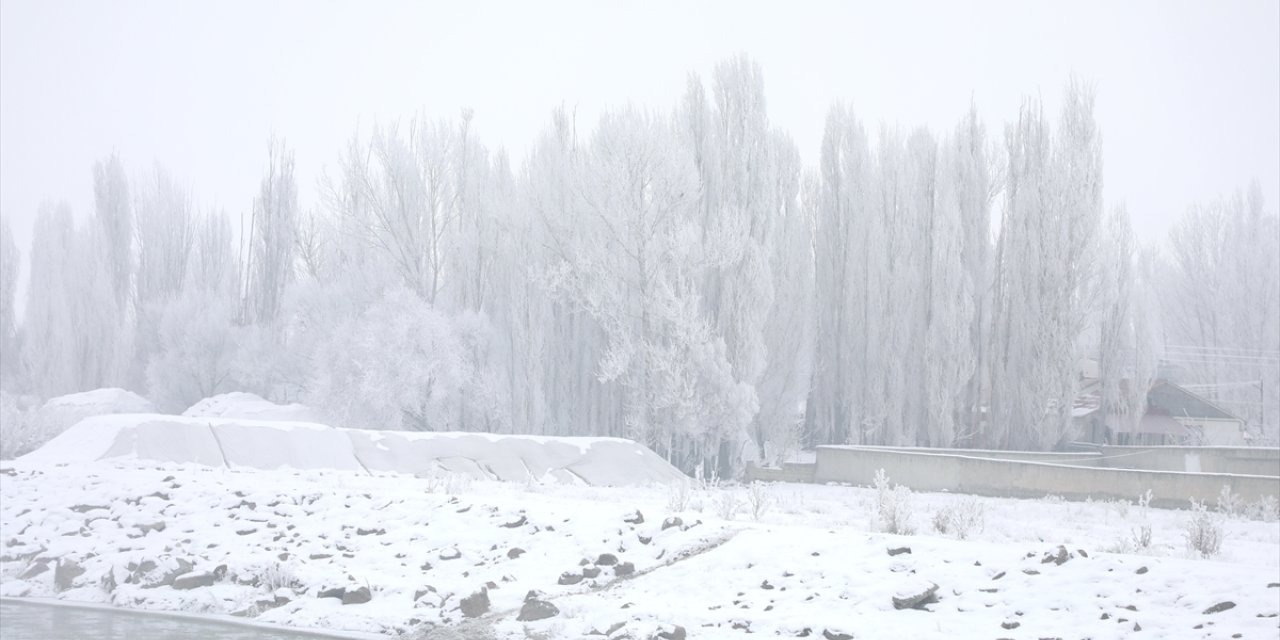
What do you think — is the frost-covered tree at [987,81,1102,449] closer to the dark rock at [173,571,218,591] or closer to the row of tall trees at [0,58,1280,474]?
the row of tall trees at [0,58,1280,474]

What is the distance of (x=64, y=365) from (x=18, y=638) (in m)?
33.4

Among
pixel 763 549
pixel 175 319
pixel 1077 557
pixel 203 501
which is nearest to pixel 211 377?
pixel 175 319

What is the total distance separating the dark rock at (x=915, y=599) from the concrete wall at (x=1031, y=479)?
379 inches

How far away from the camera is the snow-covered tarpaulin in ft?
57.9

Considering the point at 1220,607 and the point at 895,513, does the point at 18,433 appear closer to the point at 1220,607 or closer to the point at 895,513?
the point at 895,513

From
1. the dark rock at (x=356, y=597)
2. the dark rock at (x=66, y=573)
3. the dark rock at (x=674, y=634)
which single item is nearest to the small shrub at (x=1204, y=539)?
the dark rock at (x=674, y=634)

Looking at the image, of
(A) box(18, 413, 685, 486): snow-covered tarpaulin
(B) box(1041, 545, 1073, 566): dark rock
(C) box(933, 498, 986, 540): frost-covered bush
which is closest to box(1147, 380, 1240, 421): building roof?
(A) box(18, 413, 685, 486): snow-covered tarpaulin

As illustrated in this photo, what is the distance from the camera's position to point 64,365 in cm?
3922

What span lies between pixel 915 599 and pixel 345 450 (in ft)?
39.7

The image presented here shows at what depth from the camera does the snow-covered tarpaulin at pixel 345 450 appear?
17.6m

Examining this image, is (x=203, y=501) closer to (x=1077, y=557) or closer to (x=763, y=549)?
(x=763, y=549)

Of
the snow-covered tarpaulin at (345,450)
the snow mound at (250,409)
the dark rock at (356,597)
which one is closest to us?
the dark rock at (356,597)

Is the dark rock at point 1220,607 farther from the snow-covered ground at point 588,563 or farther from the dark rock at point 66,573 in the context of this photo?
the dark rock at point 66,573

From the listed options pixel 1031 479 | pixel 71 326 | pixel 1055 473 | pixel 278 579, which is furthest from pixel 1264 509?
pixel 71 326
